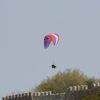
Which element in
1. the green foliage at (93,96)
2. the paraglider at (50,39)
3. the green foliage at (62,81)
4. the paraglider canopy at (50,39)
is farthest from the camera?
the green foliage at (62,81)

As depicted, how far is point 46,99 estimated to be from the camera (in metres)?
112

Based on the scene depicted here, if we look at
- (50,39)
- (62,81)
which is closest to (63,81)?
(62,81)

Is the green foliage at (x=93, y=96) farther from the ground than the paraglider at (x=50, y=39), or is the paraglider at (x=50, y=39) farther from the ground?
the paraglider at (x=50, y=39)

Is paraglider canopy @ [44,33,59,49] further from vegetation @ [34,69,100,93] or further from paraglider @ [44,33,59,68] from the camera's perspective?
vegetation @ [34,69,100,93]

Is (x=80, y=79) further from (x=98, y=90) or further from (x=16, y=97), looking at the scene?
(x=98, y=90)

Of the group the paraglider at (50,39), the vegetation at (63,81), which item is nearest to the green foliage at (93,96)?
the paraglider at (50,39)

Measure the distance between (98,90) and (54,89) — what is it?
124 ft

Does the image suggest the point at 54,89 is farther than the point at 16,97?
Yes

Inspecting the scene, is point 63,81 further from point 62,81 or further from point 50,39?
point 50,39

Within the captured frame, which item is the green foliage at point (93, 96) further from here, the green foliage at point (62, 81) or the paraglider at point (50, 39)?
the green foliage at point (62, 81)

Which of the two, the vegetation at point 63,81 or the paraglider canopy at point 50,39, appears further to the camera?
the vegetation at point 63,81

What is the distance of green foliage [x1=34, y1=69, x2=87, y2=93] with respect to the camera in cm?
14000

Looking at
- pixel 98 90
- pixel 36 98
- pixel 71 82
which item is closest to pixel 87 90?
pixel 98 90

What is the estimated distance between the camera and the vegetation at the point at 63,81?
140087 millimetres
